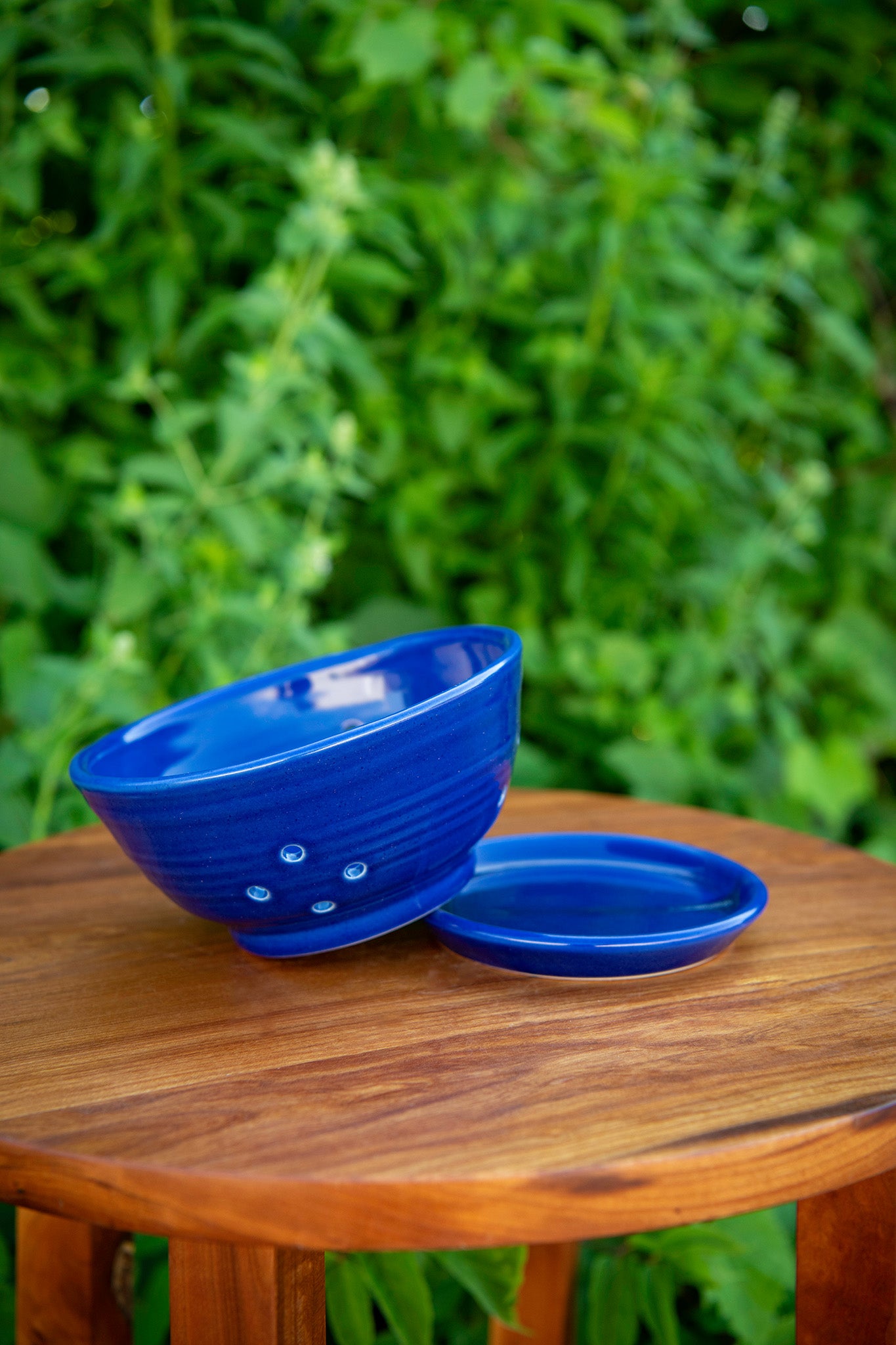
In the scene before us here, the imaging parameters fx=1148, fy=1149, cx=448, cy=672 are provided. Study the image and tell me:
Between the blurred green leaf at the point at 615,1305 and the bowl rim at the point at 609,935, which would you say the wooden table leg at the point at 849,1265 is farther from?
the blurred green leaf at the point at 615,1305

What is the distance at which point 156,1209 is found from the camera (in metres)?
0.42

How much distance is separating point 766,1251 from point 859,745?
61.7 inches

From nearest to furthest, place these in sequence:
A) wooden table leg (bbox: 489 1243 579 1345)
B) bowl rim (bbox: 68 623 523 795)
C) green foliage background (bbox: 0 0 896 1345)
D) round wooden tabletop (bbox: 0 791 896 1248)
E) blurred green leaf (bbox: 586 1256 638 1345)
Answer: round wooden tabletop (bbox: 0 791 896 1248), bowl rim (bbox: 68 623 523 795), blurred green leaf (bbox: 586 1256 638 1345), wooden table leg (bbox: 489 1243 579 1345), green foliage background (bbox: 0 0 896 1345)

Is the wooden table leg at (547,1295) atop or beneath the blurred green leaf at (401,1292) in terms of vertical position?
beneath

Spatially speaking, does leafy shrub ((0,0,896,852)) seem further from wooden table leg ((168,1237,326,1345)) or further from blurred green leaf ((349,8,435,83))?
wooden table leg ((168,1237,326,1345))

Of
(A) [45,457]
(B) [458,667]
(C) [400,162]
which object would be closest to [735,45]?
(C) [400,162]

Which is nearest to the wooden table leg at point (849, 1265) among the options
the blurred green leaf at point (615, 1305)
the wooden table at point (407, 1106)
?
the wooden table at point (407, 1106)

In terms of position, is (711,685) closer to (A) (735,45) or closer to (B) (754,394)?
(B) (754,394)

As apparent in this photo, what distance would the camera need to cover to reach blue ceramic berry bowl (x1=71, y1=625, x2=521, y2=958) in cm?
53

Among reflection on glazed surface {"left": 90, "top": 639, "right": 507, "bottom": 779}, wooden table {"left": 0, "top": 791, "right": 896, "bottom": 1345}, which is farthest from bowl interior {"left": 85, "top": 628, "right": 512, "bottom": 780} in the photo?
wooden table {"left": 0, "top": 791, "right": 896, "bottom": 1345}

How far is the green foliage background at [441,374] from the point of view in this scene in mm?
1384

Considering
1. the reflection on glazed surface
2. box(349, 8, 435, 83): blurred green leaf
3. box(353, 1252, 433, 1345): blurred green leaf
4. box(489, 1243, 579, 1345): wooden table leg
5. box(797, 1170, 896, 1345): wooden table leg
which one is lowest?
box(489, 1243, 579, 1345): wooden table leg

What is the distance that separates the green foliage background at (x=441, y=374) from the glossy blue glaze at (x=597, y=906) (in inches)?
17.9

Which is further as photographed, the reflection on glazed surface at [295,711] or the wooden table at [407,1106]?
the reflection on glazed surface at [295,711]
